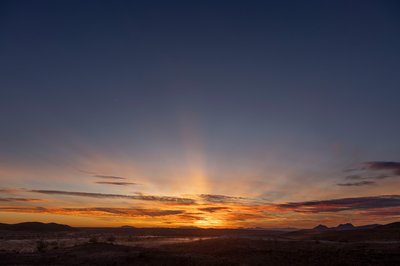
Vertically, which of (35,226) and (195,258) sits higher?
(35,226)

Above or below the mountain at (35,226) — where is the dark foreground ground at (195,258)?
below

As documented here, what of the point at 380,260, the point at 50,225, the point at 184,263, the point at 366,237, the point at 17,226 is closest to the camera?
the point at 184,263

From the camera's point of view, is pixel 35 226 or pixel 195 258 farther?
pixel 35 226

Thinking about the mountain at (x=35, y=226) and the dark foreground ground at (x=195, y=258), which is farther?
the mountain at (x=35, y=226)

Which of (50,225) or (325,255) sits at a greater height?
(50,225)

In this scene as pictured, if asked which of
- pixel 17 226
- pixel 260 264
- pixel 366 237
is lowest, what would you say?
pixel 260 264

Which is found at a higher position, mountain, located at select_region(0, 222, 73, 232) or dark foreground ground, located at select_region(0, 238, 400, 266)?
mountain, located at select_region(0, 222, 73, 232)

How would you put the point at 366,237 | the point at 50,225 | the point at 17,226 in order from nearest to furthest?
the point at 366,237
the point at 17,226
the point at 50,225

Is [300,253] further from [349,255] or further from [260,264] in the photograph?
[260,264]

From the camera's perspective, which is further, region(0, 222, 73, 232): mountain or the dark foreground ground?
region(0, 222, 73, 232): mountain

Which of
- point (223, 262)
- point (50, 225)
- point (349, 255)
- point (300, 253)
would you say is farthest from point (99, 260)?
point (50, 225)

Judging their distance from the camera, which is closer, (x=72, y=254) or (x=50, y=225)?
(x=72, y=254)
